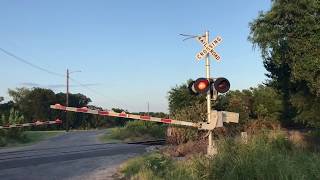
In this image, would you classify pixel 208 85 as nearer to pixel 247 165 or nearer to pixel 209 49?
pixel 209 49

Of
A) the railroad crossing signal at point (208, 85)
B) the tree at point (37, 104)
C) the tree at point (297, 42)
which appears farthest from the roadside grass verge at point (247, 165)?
the tree at point (37, 104)

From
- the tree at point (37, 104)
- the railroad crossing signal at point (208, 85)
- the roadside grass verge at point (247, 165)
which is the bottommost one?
the roadside grass verge at point (247, 165)

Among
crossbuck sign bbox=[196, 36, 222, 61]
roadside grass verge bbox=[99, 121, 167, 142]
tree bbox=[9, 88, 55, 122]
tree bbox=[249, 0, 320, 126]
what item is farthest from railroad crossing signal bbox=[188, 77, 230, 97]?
tree bbox=[9, 88, 55, 122]

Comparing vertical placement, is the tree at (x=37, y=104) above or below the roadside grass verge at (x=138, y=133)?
above

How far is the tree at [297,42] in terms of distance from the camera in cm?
2620

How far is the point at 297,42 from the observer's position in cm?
2698

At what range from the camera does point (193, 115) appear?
91.6ft

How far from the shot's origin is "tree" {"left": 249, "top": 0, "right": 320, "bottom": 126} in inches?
1032

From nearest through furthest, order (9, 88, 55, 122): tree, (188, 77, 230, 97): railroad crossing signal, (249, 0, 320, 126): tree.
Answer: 1. (188, 77, 230, 97): railroad crossing signal
2. (249, 0, 320, 126): tree
3. (9, 88, 55, 122): tree

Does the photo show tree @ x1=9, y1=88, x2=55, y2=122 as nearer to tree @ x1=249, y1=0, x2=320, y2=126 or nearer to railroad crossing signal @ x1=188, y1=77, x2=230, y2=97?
tree @ x1=249, y1=0, x2=320, y2=126

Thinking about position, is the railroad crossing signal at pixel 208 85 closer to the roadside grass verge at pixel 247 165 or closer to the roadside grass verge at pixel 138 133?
the roadside grass verge at pixel 247 165

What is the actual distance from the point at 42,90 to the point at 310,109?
A: 7455cm

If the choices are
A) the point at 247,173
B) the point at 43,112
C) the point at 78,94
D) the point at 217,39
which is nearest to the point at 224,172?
the point at 247,173

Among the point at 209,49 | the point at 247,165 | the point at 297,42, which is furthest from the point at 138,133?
the point at 247,165
